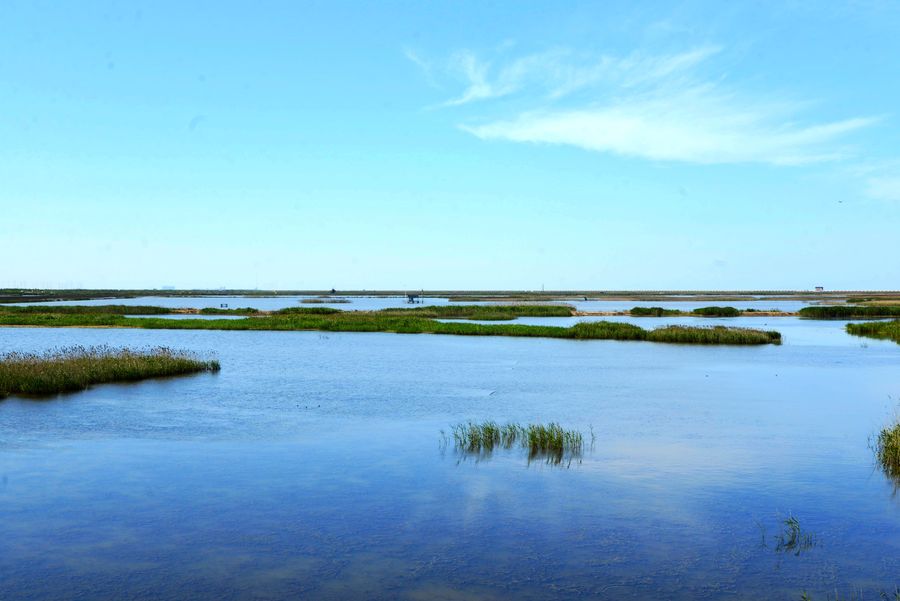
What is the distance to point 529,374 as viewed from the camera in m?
41.0

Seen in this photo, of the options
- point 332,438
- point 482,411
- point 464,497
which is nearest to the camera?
point 464,497

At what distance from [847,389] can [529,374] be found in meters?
15.5

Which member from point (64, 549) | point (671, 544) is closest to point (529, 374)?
point (671, 544)

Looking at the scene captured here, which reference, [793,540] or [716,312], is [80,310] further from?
[793,540]

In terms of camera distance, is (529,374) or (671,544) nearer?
(671,544)

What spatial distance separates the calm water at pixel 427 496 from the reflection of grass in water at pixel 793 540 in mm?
185

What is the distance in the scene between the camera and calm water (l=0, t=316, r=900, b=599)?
12.2 metres

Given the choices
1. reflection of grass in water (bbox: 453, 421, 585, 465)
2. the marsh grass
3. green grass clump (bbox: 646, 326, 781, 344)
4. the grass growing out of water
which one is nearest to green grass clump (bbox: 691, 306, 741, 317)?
green grass clump (bbox: 646, 326, 781, 344)

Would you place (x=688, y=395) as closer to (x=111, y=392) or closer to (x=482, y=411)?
(x=482, y=411)

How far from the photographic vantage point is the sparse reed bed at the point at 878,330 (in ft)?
224

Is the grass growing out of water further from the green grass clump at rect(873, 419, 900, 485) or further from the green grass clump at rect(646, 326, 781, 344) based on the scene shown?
the green grass clump at rect(646, 326, 781, 344)

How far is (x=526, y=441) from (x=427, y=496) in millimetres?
6177

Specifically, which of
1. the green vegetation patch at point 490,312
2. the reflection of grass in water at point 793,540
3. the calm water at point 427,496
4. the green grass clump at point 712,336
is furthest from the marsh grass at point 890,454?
the green vegetation patch at point 490,312

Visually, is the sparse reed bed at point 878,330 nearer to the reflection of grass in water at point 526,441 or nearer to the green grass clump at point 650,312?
the green grass clump at point 650,312
